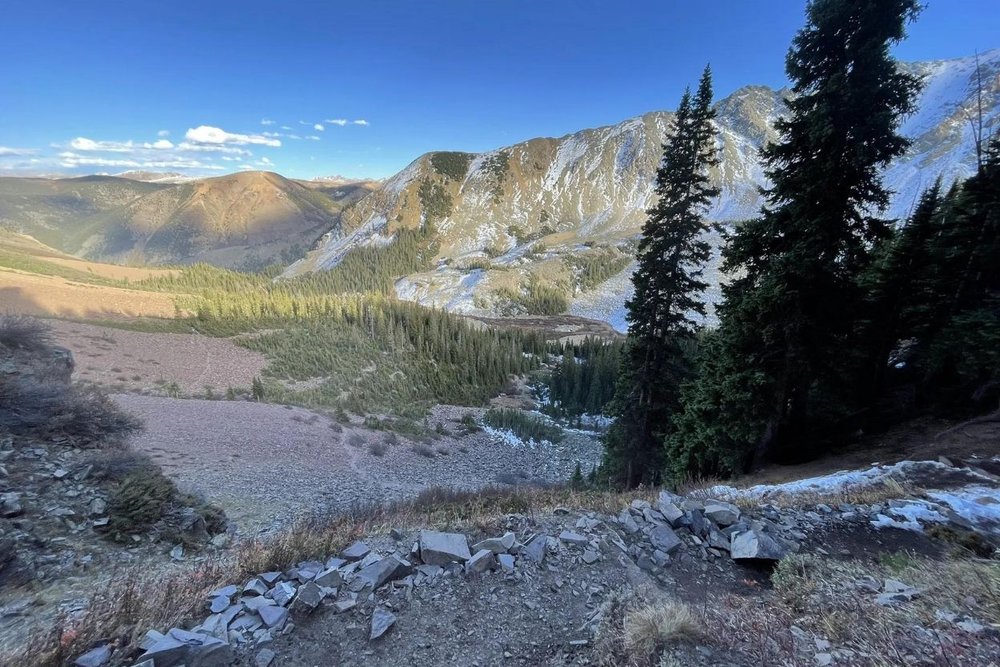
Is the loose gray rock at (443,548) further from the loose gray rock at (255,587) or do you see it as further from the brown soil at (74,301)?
the brown soil at (74,301)

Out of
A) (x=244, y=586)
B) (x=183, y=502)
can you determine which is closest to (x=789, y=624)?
(x=244, y=586)

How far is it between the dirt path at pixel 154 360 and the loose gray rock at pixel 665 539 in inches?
1517

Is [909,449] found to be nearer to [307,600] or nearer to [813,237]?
[813,237]

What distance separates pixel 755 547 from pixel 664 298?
1196 cm

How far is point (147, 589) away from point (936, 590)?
28.7 ft

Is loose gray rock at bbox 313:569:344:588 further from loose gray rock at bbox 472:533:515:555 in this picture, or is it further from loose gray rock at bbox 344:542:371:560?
loose gray rock at bbox 472:533:515:555

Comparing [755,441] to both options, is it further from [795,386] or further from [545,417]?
[545,417]

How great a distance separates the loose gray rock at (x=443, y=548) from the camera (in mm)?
5613

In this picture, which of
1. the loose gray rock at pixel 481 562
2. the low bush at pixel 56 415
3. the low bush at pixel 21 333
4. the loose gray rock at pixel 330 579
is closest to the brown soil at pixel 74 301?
the low bush at pixel 21 333

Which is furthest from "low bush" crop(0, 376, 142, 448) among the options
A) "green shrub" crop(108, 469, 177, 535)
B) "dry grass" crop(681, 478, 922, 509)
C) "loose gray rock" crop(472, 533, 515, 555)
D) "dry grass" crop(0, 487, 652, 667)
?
"dry grass" crop(681, 478, 922, 509)

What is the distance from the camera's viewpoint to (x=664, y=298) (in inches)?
658

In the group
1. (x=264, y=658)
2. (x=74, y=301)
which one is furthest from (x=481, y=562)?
(x=74, y=301)

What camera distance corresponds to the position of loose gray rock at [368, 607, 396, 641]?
14.6 ft

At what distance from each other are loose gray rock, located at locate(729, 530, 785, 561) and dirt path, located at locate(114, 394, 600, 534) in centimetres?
930
